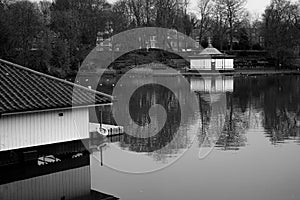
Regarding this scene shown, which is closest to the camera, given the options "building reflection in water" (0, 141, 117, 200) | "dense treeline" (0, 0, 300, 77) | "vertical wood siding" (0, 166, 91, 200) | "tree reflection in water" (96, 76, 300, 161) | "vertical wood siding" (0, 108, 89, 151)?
"vertical wood siding" (0, 166, 91, 200)

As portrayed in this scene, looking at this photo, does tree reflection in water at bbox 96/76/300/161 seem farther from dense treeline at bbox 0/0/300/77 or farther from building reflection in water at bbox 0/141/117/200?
dense treeline at bbox 0/0/300/77

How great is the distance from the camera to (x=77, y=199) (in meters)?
8.64

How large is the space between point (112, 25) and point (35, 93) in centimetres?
4148

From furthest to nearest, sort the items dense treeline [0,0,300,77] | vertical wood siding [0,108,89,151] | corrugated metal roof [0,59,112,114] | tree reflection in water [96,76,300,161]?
dense treeline [0,0,300,77] < tree reflection in water [96,76,300,161] < corrugated metal roof [0,59,112,114] < vertical wood siding [0,108,89,151]

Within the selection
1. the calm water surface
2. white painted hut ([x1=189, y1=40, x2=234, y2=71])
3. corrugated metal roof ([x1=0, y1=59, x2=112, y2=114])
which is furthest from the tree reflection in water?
white painted hut ([x1=189, y1=40, x2=234, y2=71])

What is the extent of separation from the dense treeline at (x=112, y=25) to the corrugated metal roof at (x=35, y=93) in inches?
1022

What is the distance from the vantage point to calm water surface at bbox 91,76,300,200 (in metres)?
9.06

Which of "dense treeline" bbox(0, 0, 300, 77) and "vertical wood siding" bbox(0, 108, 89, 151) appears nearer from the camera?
"vertical wood siding" bbox(0, 108, 89, 151)

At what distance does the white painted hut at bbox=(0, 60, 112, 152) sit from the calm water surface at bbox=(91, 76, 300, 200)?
3.95 feet

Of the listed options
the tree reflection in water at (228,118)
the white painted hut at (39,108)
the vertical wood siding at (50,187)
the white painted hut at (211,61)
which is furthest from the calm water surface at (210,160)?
the white painted hut at (211,61)

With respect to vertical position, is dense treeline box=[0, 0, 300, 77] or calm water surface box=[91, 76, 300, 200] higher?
dense treeline box=[0, 0, 300, 77]

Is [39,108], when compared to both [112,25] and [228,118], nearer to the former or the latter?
[228,118]

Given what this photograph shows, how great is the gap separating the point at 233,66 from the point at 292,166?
43690 millimetres

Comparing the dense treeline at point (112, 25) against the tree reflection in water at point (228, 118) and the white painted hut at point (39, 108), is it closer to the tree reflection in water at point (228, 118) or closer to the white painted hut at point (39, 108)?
the tree reflection in water at point (228, 118)
